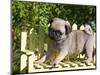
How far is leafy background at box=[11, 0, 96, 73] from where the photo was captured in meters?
1.88

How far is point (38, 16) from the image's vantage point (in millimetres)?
1955

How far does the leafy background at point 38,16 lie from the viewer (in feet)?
6.18

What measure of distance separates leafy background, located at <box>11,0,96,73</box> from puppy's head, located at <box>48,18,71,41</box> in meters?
0.04

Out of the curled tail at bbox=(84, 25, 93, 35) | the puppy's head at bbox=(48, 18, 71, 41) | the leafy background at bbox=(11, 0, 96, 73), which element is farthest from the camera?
the curled tail at bbox=(84, 25, 93, 35)

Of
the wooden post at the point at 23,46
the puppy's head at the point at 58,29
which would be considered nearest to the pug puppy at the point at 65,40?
the puppy's head at the point at 58,29

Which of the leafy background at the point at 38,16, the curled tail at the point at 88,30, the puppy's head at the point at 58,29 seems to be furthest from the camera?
the curled tail at the point at 88,30

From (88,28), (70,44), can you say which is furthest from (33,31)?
(88,28)

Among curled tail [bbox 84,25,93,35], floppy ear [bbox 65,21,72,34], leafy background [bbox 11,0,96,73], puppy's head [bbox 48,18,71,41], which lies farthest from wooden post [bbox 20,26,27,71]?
curled tail [bbox 84,25,93,35]

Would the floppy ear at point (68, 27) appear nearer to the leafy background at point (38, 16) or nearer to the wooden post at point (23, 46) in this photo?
the leafy background at point (38, 16)

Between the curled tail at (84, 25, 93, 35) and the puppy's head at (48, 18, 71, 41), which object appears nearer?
the puppy's head at (48, 18, 71, 41)

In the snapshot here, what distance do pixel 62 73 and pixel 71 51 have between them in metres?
0.24

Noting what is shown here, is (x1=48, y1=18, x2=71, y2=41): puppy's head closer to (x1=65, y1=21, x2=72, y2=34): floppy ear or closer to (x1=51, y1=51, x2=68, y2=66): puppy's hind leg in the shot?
(x1=65, y1=21, x2=72, y2=34): floppy ear
